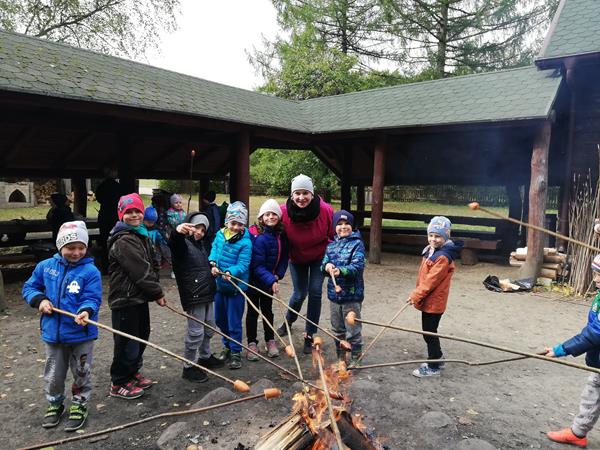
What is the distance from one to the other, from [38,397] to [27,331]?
6.55 feet

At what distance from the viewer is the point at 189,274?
379 cm

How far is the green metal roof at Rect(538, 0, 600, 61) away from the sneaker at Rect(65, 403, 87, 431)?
932cm

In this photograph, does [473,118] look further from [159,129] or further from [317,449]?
[317,449]

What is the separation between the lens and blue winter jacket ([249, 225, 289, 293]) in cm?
416

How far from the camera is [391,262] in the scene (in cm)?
1060

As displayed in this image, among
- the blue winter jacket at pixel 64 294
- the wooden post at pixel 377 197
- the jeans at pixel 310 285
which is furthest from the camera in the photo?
the wooden post at pixel 377 197

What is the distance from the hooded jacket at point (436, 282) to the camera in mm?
3828

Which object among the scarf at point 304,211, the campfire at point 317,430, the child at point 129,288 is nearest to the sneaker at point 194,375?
the child at point 129,288

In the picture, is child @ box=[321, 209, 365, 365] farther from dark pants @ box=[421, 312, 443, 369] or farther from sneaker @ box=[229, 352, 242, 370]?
sneaker @ box=[229, 352, 242, 370]

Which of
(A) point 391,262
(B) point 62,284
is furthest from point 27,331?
(A) point 391,262

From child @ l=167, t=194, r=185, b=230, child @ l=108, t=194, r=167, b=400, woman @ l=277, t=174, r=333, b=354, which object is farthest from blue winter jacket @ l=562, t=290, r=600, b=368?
child @ l=167, t=194, r=185, b=230

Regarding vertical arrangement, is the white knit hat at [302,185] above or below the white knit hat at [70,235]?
above

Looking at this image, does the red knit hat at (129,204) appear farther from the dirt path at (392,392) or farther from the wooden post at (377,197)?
the wooden post at (377,197)

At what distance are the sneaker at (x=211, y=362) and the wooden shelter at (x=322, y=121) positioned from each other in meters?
4.29
